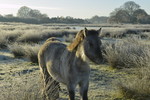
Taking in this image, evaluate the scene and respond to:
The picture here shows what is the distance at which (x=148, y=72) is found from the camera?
624 cm

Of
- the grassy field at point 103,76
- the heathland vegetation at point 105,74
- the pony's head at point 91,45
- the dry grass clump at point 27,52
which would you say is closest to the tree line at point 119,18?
the heathland vegetation at point 105,74

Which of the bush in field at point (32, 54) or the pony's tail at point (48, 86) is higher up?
the pony's tail at point (48, 86)

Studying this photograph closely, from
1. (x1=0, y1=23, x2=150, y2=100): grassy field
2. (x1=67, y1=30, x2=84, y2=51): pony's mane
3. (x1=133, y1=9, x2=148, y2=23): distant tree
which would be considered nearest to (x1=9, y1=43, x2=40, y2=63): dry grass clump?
(x1=0, y1=23, x2=150, y2=100): grassy field

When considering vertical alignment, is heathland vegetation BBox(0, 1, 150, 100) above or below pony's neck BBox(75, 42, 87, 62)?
below

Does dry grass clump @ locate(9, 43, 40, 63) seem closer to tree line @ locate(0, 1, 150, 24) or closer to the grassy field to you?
the grassy field

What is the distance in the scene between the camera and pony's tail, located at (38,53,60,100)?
17.6ft

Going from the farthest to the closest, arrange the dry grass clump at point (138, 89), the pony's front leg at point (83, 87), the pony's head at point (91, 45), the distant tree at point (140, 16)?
the distant tree at point (140, 16) < the dry grass clump at point (138, 89) < the pony's front leg at point (83, 87) < the pony's head at point (91, 45)

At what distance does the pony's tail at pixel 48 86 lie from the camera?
5356mm

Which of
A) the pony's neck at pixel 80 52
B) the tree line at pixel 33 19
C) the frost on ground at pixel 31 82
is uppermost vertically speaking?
the pony's neck at pixel 80 52

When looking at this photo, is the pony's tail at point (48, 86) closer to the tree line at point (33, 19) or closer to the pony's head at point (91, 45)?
the pony's head at point (91, 45)

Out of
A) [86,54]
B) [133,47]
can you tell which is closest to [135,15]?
[133,47]

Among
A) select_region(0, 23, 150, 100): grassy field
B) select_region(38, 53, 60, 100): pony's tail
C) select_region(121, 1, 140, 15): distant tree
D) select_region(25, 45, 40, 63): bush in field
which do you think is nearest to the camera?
select_region(0, 23, 150, 100): grassy field

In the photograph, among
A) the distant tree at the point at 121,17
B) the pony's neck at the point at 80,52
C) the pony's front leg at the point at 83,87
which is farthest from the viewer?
the distant tree at the point at 121,17

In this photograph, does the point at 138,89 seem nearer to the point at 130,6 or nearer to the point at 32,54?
the point at 32,54
